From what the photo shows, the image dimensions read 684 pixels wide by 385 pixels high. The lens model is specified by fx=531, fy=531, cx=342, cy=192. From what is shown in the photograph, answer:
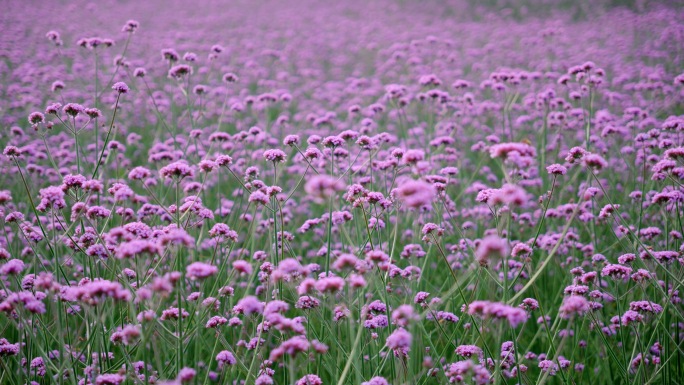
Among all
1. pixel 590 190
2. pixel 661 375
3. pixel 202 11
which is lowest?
pixel 661 375

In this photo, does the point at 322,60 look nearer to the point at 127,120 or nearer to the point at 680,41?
the point at 127,120

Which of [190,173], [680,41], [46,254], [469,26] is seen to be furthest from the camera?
[469,26]

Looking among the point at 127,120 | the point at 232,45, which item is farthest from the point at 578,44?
the point at 127,120

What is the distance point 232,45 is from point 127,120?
6.05 m

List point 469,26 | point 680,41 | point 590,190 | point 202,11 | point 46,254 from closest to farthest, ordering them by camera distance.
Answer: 1. point 590,190
2. point 46,254
3. point 680,41
4. point 469,26
5. point 202,11

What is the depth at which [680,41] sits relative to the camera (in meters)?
11.2

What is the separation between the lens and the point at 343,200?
474cm

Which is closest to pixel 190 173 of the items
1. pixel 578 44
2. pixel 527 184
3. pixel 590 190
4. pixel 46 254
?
pixel 46 254

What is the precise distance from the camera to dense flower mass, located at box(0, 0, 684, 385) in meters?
2.45

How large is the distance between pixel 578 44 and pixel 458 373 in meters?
13.0

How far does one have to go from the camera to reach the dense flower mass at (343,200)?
8.04 ft

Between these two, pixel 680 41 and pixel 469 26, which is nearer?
pixel 680 41

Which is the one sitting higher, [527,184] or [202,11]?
[202,11]

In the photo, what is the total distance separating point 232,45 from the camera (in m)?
14.2
